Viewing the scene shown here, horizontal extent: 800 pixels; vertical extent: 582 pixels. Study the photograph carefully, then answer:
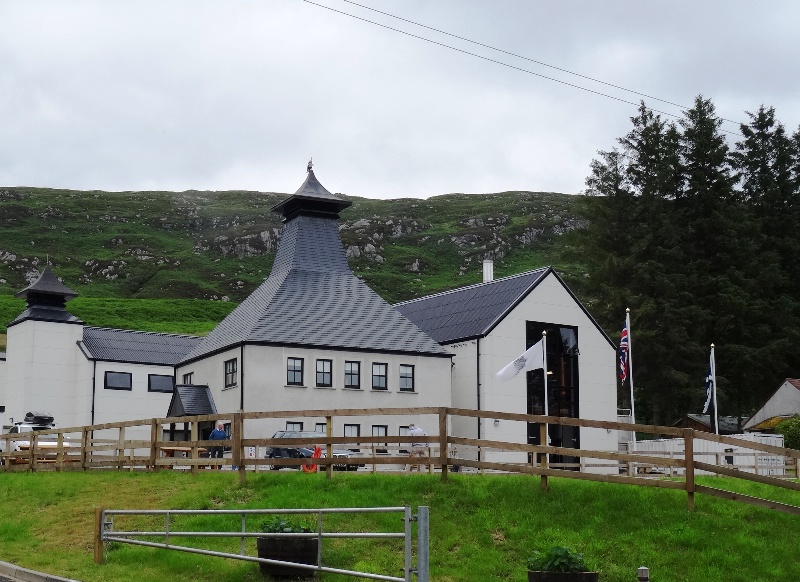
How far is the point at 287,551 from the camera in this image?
627 inches

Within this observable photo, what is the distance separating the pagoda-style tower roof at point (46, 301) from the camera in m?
59.0

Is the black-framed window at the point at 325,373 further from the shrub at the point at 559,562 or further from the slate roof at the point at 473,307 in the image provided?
the shrub at the point at 559,562

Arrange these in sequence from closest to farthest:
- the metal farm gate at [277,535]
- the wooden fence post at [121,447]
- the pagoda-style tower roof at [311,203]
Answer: the metal farm gate at [277,535], the wooden fence post at [121,447], the pagoda-style tower roof at [311,203]

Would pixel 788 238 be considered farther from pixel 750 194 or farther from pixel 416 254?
pixel 416 254

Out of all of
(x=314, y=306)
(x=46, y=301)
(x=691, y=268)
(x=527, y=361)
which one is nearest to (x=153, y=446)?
(x=527, y=361)

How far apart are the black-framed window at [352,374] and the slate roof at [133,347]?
16.1m

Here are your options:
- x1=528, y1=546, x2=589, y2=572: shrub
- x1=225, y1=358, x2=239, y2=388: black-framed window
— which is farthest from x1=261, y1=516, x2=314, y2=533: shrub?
x1=225, y1=358, x2=239, y2=388: black-framed window

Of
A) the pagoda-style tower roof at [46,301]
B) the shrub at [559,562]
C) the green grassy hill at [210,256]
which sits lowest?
the shrub at [559,562]

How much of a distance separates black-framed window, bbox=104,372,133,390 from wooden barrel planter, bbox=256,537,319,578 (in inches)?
1701

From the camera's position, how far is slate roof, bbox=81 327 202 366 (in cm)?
5794

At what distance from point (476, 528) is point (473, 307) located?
106ft

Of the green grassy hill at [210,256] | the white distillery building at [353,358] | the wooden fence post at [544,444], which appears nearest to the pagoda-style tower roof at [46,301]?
the white distillery building at [353,358]

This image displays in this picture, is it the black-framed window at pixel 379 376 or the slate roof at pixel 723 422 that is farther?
the slate roof at pixel 723 422

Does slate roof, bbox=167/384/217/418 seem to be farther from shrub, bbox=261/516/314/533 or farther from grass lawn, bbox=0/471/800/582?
shrub, bbox=261/516/314/533
